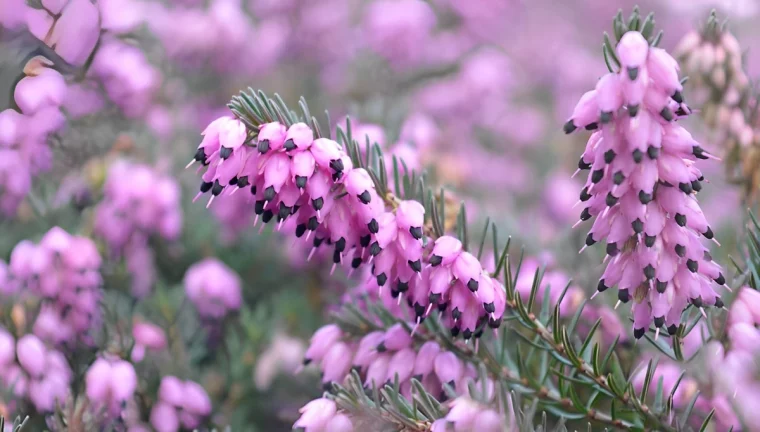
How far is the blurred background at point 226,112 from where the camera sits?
161 cm

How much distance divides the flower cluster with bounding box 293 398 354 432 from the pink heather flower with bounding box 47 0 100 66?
92 cm

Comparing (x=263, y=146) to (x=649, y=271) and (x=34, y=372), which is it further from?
(x=34, y=372)

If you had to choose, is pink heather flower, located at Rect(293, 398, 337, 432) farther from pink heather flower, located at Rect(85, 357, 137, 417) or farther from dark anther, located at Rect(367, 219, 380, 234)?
pink heather flower, located at Rect(85, 357, 137, 417)

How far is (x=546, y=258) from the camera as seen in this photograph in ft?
5.16

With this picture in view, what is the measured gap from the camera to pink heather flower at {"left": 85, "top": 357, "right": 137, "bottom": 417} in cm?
121

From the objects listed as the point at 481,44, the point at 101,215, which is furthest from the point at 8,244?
the point at 481,44

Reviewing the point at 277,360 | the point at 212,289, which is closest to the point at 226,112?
the point at 212,289

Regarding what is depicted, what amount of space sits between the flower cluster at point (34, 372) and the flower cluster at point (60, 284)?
4 cm

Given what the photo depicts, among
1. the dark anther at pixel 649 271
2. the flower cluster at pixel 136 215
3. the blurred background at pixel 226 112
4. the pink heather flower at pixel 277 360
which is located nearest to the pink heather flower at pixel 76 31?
Answer: the blurred background at pixel 226 112

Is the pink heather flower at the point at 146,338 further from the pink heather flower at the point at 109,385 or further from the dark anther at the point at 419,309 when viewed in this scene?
the dark anther at the point at 419,309

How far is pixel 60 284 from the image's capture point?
4.57ft

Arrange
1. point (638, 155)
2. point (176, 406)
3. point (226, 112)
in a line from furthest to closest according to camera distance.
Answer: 1. point (226, 112)
2. point (176, 406)
3. point (638, 155)

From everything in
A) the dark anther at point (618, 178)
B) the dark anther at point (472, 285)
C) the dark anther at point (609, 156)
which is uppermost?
the dark anther at point (609, 156)

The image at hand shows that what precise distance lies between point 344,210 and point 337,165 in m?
0.08
